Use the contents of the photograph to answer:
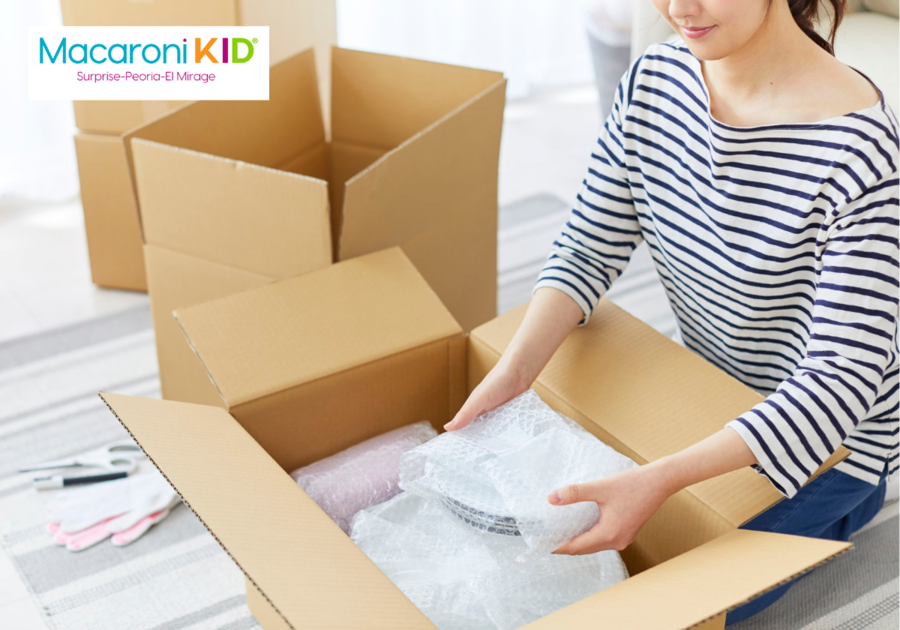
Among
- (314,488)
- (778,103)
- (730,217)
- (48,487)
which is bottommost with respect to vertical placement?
(48,487)

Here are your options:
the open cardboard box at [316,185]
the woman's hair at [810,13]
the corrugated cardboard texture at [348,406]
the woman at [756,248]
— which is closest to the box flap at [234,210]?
the open cardboard box at [316,185]

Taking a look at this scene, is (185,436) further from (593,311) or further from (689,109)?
(689,109)

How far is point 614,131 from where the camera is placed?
90 centimetres

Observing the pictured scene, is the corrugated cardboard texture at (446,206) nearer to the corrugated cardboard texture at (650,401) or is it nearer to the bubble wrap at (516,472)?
the corrugated cardboard texture at (650,401)

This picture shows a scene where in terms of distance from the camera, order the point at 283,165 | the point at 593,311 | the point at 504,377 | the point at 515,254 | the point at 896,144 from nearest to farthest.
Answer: the point at 896,144, the point at 504,377, the point at 593,311, the point at 283,165, the point at 515,254

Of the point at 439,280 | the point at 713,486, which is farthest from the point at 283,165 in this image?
the point at 713,486

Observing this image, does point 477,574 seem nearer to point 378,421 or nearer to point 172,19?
point 378,421

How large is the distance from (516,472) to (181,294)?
616mm

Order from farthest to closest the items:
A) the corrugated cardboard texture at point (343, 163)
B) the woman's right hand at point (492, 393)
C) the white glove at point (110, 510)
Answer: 1. the corrugated cardboard texture at point (343, 163)
2. the white glove at point (110, 510)
3. the woman's right hand at point (492, 393)

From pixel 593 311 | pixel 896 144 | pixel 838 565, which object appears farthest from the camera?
pixel 838 565

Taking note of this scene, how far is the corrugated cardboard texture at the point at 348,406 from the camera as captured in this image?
0.85 m

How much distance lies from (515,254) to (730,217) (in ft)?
3.07

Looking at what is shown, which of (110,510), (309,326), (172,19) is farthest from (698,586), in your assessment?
(172,19)

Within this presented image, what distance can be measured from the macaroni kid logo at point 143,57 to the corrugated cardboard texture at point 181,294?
34 cm
